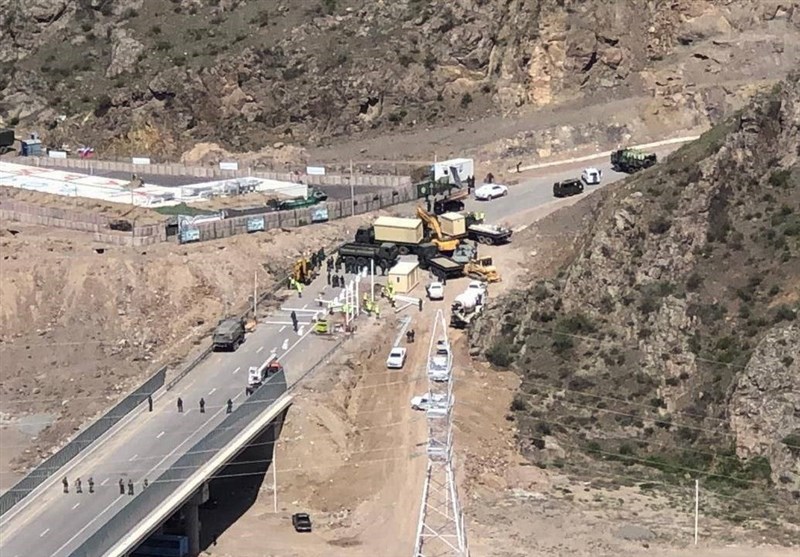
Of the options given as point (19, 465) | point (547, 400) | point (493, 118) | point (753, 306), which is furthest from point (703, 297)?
point (493, 118)

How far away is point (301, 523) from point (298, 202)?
3194 cm

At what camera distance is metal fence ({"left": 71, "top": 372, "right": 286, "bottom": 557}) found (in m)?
50.0

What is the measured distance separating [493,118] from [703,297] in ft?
127

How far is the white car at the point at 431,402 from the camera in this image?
56312mm

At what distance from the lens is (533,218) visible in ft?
287

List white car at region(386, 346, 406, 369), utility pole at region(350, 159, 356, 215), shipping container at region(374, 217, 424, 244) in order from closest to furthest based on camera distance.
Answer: white car at region(386, 346, 406, 369), shipping container at region(374, 217, 424, 244), utility pole at region(350, 159, 356, 215)

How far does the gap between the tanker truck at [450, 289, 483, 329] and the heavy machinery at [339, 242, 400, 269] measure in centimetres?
580

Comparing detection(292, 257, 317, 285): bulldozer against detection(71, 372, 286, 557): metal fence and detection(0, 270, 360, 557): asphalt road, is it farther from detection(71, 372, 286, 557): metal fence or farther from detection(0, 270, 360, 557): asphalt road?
detection(71, 372, 286, 557): metal fence

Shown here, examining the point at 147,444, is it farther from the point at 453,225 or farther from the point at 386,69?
the point at 386,69

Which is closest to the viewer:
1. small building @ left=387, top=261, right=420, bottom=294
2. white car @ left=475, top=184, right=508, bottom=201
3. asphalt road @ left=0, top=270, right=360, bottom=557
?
asphalt road @ left=0, top=270, right=360, bottom=557

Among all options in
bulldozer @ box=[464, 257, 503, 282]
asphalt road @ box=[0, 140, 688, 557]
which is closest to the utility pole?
asphalt road @ box=[0, 140, 688, 557]

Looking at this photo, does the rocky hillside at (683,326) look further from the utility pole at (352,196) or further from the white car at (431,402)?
the utility pole at (352,196)

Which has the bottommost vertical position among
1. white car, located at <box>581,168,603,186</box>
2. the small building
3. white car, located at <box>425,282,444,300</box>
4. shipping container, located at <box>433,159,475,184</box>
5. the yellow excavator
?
white car, located at <box>425,282,444,300</box>

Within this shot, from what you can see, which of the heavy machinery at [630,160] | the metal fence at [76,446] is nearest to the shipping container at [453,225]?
the heavy machinery at [630,160]
